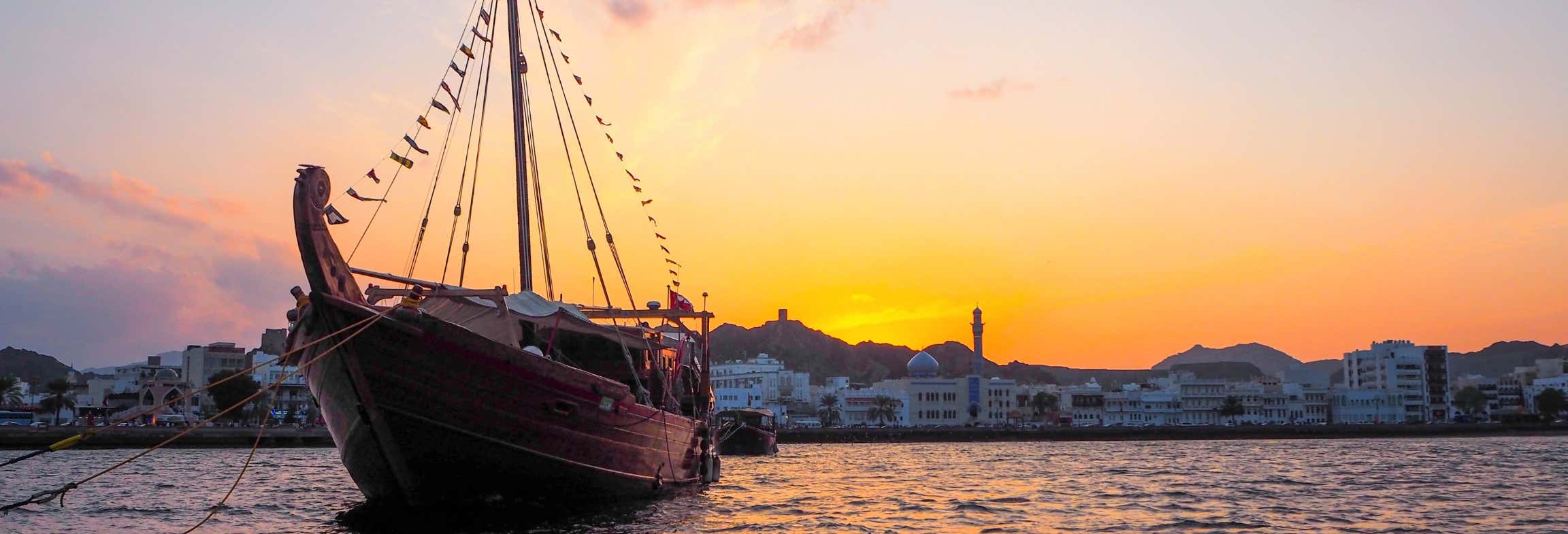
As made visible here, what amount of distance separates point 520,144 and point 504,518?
11.5 metres

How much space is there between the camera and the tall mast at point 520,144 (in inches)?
1208

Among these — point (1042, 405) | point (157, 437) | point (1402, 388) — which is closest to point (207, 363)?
point (157, 437)

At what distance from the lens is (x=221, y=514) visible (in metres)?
24.8

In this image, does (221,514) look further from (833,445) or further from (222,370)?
(222,370)

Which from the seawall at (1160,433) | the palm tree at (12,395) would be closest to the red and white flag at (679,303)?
the seawall at (1160,433)

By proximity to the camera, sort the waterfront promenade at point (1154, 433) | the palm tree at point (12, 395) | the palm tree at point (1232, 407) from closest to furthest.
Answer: the waterfront promenade at point (1154, 433) → the palm tree at point (12, 395) → the palm tree at point (1232, 407)

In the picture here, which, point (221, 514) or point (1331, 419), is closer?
point (221, 514)

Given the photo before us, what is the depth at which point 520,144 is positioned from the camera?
102ft

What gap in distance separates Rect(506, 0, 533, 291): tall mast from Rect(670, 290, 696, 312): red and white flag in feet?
10.9

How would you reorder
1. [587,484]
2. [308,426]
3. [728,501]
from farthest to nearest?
1. [308,426]
2. [728,501]
3. [587,484]

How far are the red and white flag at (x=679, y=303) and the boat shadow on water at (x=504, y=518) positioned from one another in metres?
6.86

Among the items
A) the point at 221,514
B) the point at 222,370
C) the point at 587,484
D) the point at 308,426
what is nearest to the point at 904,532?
the point at 587,484

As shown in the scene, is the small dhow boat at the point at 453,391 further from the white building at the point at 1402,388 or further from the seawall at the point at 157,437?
the white building at the point at 1402,388

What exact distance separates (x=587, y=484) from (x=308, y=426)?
70.2m
